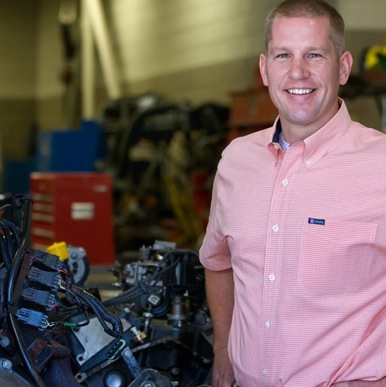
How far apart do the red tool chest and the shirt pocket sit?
5.94m

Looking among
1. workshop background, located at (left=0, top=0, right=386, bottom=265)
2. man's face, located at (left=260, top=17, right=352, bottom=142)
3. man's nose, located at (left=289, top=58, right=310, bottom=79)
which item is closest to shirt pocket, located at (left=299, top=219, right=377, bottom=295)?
man's face, located at (left=260, top=17, right=352, bottom=142)

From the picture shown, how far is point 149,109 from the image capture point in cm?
1233

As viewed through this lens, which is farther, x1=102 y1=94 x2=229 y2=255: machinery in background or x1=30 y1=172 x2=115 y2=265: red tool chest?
x1=102 y1=94 x2=229 y2=255: machinery in background

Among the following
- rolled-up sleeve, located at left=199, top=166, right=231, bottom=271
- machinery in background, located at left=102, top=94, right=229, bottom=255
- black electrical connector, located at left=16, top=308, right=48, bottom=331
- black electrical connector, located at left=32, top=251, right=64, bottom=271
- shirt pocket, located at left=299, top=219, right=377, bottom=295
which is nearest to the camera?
shirt pocket, located at left=299, top=219, right=377, bottom=295

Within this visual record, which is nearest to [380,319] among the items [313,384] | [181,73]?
[313,384]

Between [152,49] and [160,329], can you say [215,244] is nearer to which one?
[160,329]

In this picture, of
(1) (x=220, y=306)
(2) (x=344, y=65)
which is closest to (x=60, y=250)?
(1) (x=220, y=306)

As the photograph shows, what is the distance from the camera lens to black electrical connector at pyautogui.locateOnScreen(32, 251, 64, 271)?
2848 mm

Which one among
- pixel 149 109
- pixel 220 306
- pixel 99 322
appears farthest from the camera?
pixel 149 109

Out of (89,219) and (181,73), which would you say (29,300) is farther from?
(181,73)

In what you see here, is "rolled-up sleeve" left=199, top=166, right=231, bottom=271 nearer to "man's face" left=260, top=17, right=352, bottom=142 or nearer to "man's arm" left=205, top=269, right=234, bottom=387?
"man's arm" left=205, top=269, right=234, bottom=387

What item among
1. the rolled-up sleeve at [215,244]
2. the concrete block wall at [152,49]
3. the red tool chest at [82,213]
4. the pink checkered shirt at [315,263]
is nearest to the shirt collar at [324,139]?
the pink checkered shirt at [315,263]

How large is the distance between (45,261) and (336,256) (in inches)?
33.4

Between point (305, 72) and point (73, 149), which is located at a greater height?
point (305, 72)
